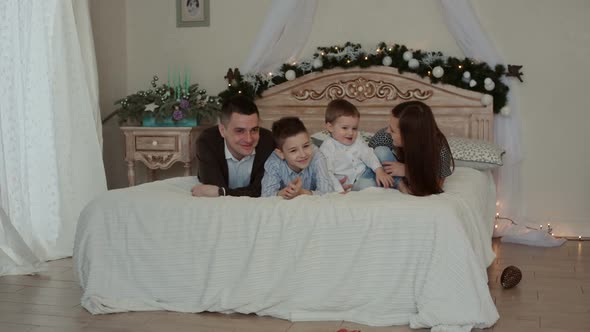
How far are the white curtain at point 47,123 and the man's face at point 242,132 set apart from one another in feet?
4.96

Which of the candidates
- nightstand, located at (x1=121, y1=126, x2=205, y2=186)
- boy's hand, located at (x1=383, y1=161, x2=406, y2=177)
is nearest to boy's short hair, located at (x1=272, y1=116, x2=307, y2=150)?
boy's hand, located at (x1=383, y1=161, x2=406, y2=177)

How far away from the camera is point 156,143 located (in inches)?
212

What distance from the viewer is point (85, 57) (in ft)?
17.0

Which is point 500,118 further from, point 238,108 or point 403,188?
point 238,108

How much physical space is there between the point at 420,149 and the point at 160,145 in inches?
92.8

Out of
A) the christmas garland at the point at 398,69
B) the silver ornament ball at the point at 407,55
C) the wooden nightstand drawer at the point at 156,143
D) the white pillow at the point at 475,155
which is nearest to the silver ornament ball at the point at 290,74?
the christmas garland at the point at 398,69

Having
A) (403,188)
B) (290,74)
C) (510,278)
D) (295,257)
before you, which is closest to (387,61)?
(290,74)

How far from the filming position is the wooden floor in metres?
3.14

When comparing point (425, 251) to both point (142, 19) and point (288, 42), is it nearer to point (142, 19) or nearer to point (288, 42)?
point (288, 42)

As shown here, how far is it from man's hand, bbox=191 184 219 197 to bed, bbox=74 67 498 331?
13cm

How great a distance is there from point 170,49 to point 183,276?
3030mm

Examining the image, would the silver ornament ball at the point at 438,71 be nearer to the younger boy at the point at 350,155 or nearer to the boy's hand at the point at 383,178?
the younger boy at the point at 350,155

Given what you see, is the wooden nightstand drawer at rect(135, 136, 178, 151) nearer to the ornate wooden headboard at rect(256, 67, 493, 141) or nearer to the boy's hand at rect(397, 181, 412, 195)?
the ornate wooden headboard at rect(256, 67, 493, 141)

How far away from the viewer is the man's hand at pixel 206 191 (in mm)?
3602
